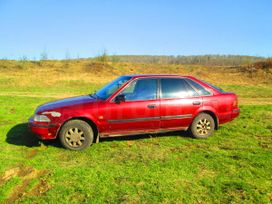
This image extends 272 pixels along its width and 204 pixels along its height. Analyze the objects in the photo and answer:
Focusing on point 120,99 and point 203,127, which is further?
point 203,127

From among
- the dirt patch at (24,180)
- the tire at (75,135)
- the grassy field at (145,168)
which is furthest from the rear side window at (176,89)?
the dirt patch at (24,180)

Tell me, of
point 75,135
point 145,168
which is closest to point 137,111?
point 75,135

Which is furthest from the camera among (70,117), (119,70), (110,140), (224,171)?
(119,70)

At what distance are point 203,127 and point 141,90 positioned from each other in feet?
5.81

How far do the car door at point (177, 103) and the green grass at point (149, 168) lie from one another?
18.0 inches

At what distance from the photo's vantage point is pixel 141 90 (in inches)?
265

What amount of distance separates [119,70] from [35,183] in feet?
88.7

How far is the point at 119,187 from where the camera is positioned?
4449mm

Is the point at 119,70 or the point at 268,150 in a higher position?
the point at 119,70

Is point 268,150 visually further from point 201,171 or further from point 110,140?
point 110,140

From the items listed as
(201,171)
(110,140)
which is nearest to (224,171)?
(201,171)

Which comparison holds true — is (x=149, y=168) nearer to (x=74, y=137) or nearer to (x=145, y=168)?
(x=145, y=168)

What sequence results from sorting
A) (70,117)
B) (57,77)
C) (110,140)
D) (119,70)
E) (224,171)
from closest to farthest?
(224,171), (70,117), (110,140), (57,77), (119,70)

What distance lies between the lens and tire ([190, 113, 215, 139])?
23.1 ft
